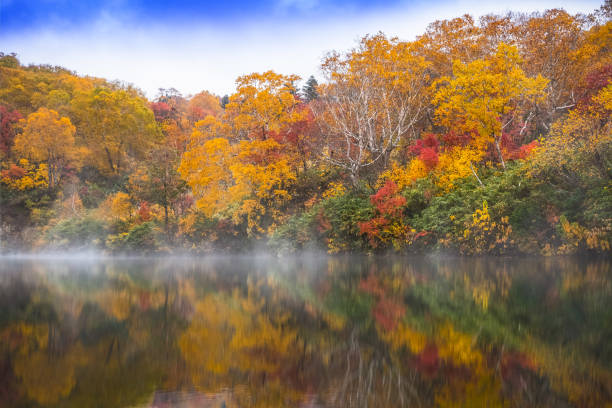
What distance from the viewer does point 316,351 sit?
15.0 ft

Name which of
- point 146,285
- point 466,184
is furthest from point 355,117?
point 146,285

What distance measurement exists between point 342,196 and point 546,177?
10.7 m

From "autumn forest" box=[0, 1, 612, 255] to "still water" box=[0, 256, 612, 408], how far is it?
12081mm

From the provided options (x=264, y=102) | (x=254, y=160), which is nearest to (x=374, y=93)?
Result: (x=264, y=102)

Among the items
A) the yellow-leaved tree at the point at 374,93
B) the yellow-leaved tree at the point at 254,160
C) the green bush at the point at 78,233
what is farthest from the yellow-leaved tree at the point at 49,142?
the yellow-leaved tree at the point at 374,93

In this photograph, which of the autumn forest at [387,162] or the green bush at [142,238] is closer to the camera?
the autumn forest at [387,162]

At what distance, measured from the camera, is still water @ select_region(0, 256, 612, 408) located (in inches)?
133

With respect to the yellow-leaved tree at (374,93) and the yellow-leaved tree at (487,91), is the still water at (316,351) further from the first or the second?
the yellow-leaved tree at (374,93)

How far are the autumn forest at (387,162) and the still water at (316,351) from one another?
1208cm

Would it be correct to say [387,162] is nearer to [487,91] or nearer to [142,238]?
[487,91]

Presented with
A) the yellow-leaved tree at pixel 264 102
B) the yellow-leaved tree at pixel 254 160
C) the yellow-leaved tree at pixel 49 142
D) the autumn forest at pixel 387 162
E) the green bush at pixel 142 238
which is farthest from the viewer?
the yellow-leaved tree at pixel 49 142

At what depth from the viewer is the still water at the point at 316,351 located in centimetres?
338

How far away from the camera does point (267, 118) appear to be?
31141 millimetres

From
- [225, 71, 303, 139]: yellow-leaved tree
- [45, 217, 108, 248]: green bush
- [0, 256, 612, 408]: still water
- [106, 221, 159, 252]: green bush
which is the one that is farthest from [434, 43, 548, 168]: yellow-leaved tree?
[45, 217, 108, 248]: green bush
